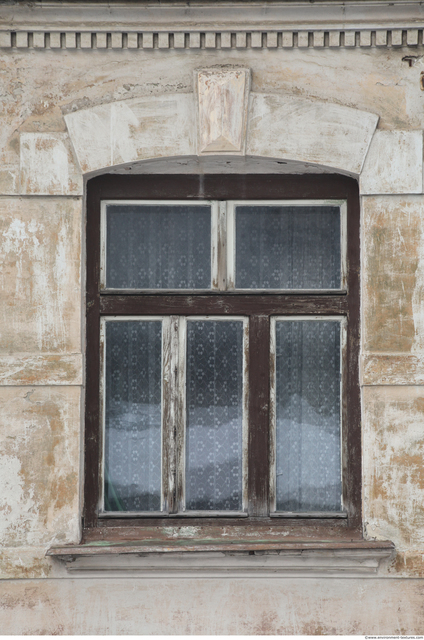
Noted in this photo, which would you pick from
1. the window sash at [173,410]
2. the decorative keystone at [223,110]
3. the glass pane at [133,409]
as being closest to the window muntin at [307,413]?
the window sash at [173,410]

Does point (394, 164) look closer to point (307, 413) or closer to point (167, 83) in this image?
point (167, 83)

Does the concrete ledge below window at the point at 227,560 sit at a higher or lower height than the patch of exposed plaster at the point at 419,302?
lower

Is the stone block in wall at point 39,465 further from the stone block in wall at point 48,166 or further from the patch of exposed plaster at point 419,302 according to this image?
the patch of exposed plaster at point 419,302

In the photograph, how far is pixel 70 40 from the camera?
397cm

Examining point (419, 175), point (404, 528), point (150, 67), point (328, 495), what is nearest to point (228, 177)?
point (150, 67)

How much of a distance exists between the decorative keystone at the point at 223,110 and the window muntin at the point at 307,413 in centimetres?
99

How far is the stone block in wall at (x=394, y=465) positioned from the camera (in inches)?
151

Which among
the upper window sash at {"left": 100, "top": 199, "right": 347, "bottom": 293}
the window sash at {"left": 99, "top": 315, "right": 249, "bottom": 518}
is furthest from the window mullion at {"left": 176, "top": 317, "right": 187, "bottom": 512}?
the upper window sash at {"left": 100, "top": 199, "right": 347, "bottom": 293}

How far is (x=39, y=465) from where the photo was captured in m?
3.88

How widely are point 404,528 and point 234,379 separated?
46.7 inches

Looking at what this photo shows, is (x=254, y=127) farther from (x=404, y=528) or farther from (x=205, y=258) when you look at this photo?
(x=404, y=528)

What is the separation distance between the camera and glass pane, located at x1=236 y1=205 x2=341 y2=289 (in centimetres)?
412

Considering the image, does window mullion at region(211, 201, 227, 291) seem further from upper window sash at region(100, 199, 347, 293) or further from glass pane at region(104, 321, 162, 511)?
glass pane at region(104, 321, 162, 511)

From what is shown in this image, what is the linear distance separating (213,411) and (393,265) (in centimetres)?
126
